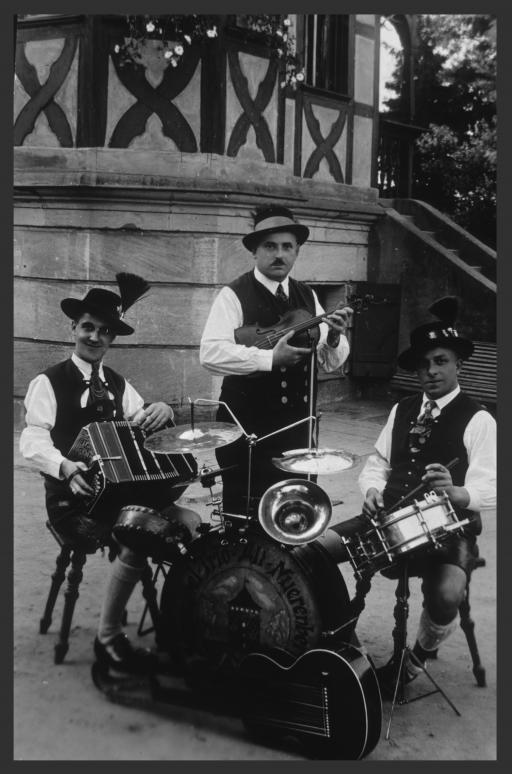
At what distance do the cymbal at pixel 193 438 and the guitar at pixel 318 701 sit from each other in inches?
30.2

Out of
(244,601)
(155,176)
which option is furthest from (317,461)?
(155,176)

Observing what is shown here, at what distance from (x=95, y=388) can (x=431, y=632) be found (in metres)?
1.63

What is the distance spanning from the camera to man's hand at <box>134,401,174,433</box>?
10.7ft

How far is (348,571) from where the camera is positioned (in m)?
4.02

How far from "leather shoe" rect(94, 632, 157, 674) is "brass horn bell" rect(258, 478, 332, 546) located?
0.76m

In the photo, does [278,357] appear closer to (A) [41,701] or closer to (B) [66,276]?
(A) [41,701]

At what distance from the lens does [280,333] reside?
133 inches

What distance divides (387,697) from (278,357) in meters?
1.35

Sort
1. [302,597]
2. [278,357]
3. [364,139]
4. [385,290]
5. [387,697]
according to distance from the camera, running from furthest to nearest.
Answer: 1. [364,139]
2. [385,290]
3. [278,357]
4. [387,697]
5. [302,597]

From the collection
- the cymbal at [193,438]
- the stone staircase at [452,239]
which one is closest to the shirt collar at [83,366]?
the cymbal at [193,438]

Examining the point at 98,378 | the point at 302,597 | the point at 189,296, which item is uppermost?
the point at 189,296

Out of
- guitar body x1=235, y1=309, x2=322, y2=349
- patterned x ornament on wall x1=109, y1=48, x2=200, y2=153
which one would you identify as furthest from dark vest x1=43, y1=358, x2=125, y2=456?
patterned x ornament on wall x1=109, y1=48, x2=200, y2=153

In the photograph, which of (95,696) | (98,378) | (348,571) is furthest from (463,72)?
(95,696)

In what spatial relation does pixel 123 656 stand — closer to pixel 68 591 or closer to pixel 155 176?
pixel 68 591
